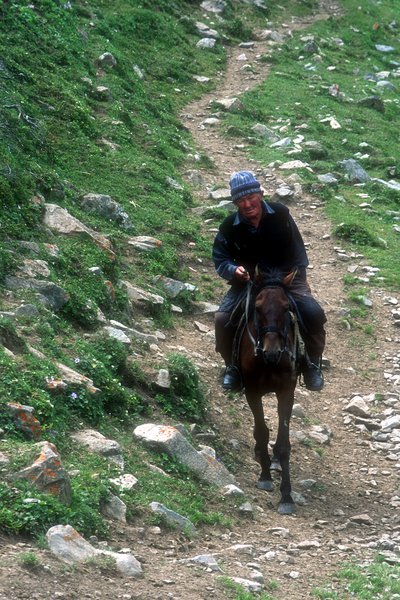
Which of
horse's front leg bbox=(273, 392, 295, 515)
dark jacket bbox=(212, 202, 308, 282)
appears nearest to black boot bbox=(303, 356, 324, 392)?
horse's front leg bbox=(273, 392, 295, 515)

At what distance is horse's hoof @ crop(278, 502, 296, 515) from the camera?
345 inches

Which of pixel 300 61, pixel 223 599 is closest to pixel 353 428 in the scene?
pixel 223 599

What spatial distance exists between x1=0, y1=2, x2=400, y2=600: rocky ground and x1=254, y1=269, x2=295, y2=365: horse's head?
48.4 inches

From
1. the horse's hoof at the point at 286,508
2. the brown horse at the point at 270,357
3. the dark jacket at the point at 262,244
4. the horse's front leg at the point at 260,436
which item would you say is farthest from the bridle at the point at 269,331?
the horse's hoof at the point at 286,508

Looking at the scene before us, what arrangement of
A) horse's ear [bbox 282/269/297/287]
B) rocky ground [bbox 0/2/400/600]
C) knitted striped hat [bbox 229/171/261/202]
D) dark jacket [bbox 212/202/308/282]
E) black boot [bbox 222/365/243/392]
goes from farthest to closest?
black boot [bbox 222/365/243/392] → dark jacket [bbox 212/202/308/282] → knitted striped hat [bbox 229/171/261/202] → horse's ear [bbox 282/269/297/287] → rocky ground [bbox 0/2/400/600]

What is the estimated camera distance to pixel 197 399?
401 inches

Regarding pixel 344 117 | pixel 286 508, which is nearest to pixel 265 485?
pixel 286 508

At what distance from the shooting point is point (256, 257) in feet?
31.1

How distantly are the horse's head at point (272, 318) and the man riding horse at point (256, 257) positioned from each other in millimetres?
230

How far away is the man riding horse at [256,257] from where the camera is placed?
9.27m

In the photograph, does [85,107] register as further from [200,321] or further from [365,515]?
[365,515]

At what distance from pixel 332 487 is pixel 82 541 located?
3631 mm

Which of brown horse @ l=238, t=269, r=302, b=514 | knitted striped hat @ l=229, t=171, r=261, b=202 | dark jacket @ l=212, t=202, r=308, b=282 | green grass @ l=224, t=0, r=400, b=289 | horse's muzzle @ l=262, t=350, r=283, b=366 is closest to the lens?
horse's muzzle @ l=262, t=350, r=283, b=366

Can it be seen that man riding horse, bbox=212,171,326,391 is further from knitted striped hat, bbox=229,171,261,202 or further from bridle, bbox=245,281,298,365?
bridle, bbox=245,281,298,365
